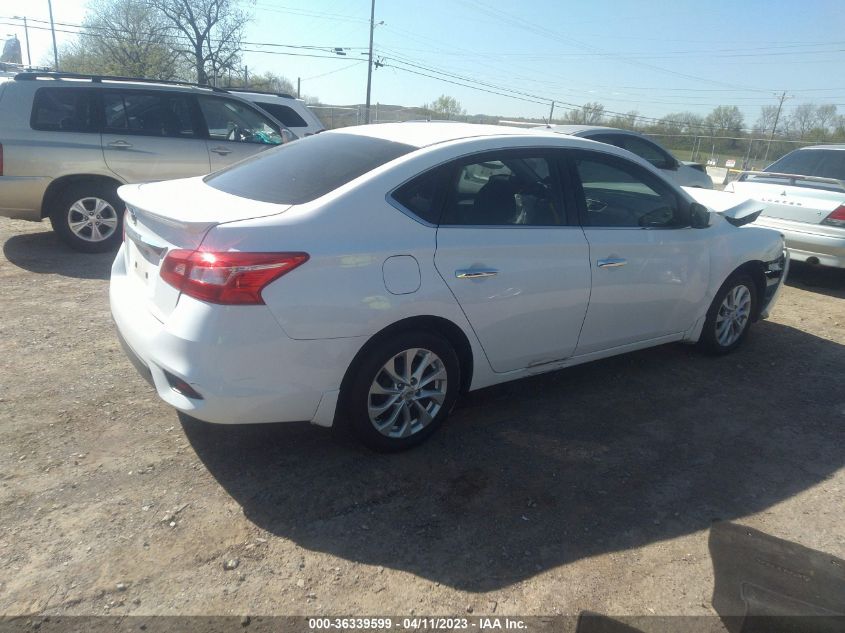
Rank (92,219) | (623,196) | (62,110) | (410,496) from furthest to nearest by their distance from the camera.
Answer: (92,219)
(62,110)
(623,196)
(410,496)

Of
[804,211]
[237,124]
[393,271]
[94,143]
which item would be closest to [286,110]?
[237,124]

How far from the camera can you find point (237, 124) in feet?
26.6

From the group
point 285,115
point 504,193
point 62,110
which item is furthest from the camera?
point 285,115

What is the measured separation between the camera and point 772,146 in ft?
106

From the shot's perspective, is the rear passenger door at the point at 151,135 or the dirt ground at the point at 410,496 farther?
the rear passenger door at the point at 151,135

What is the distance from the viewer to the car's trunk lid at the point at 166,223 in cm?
287

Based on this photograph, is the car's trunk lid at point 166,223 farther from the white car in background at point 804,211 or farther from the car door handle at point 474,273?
the white car in background at point 804,211

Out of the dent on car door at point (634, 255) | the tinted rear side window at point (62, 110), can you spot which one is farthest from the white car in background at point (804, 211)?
the tinted rear side window at point (62, 110)

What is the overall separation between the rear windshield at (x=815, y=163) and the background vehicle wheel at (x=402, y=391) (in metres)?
7.69

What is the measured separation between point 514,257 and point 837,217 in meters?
5.45

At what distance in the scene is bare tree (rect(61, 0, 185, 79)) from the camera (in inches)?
1483

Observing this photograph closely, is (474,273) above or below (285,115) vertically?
below

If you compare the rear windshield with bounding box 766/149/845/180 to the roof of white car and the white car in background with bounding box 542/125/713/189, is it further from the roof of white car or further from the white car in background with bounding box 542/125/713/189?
the roof of white car

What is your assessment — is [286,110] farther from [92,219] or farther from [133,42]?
[133,42]
